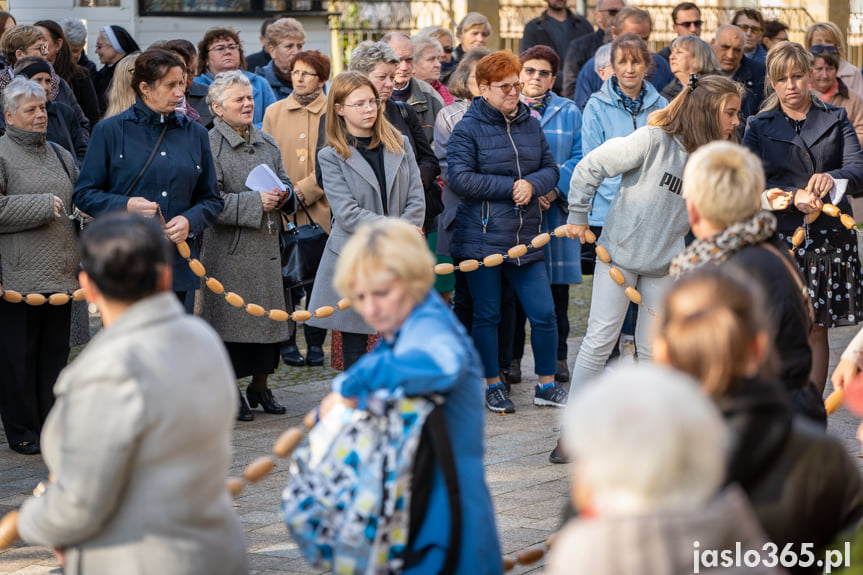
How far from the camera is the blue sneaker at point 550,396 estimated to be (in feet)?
26.9

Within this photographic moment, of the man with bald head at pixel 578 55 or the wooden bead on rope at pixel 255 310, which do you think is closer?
the wooden bead on rope at pixel 255 310

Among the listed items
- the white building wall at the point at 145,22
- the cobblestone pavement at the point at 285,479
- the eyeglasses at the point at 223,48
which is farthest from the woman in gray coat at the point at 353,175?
the white building wall at the point at 145,22

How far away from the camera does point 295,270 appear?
311 inches

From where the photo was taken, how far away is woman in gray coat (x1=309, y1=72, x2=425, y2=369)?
286 inches

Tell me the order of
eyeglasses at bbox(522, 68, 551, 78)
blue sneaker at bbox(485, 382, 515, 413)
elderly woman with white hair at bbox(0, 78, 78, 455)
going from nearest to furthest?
elderly woman with white hair at bbox(0, 78, 78, 455), blue sneaker at bbox(485, 382, 515, 413), eyeglasses at bbox(522, 68, 551, 78)

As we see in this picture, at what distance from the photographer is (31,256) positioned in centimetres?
712

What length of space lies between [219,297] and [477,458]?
4482 millimetres

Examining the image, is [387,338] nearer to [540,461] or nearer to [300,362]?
[540,461]

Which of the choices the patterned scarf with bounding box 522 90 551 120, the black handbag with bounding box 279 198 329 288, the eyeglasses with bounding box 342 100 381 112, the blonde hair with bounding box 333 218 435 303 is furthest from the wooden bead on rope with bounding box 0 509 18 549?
the patterned scarf with bounding box 522 90 551 120

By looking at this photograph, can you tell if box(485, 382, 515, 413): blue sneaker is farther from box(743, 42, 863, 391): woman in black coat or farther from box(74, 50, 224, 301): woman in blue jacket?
box(74, 50, 224, 301): woman in blue jacket

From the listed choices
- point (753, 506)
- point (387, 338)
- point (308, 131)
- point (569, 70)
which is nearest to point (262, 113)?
point (308, 131)

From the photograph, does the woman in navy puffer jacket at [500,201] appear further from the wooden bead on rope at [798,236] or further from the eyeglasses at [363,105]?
the wooden bead on rope at [798,236]

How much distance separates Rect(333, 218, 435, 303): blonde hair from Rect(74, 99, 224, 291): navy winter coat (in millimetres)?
3792

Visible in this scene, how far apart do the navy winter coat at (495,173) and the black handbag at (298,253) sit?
1010mm
